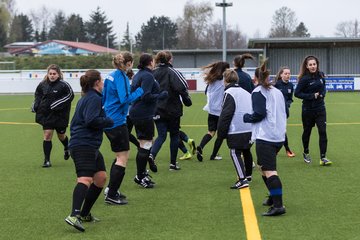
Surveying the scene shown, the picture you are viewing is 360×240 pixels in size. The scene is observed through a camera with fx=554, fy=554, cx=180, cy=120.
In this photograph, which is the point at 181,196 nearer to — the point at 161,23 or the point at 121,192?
the point at 121,192

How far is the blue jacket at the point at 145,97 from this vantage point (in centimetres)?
771

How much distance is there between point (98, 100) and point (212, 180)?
10.5 feet

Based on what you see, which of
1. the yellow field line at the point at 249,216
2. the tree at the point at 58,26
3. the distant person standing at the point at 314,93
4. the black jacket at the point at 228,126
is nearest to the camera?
the yellow field line at the point at 249,216

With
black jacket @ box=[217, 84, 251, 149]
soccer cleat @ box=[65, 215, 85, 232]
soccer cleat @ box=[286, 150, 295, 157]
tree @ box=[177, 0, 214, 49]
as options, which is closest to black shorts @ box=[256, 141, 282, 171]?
black jacket @ box=[217, 84, 251, 149]

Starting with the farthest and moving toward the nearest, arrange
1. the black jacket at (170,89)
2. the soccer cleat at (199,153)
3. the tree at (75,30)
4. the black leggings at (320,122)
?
the tree at (75,30) < the soccer cleat at (199,153) < the black leggings at (320,122) < the black jacket at (170,89)

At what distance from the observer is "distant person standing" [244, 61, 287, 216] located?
629 cm

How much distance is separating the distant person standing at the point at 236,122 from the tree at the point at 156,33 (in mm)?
105102

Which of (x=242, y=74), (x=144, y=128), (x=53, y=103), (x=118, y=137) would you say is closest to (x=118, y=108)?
(x=118, y=137)

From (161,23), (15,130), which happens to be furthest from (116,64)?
(161,23)

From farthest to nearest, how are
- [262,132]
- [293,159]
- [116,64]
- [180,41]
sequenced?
[180,41] → [293,159] → [116,64] → [262,132]

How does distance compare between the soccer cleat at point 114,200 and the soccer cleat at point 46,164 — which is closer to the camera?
the soccer cleat at point 114,200

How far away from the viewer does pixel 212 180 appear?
8531mm

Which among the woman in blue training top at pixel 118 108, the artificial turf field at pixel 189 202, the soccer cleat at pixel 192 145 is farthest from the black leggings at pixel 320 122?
the woman in blue training top at pixel 118 108

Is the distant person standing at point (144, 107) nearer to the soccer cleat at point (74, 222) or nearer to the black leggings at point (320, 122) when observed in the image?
the soccer cleat at point (74, 222)
